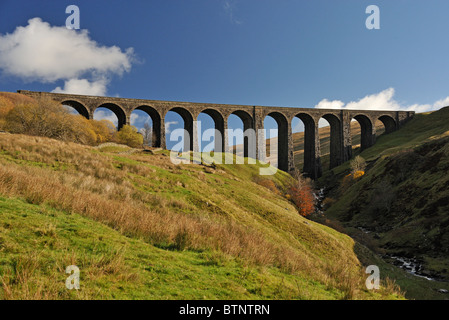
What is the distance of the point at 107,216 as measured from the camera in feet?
29.2

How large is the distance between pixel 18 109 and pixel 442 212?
59808mm

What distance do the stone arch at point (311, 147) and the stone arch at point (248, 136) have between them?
49.8ft

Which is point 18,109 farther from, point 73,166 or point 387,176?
point 387,176

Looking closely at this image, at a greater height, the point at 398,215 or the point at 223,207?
the point at 223,207

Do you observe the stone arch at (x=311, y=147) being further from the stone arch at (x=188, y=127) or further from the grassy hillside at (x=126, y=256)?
the grassy hillside at (x=126, y=256)

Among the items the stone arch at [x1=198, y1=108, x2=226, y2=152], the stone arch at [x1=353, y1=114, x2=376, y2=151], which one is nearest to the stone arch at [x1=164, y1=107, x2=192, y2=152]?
the stone arch at [x1=198, y1=108, x2=226, y2=152]

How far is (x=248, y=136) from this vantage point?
7231 cm

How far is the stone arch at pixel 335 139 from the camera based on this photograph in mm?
81219

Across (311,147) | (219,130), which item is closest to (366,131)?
(311,147)

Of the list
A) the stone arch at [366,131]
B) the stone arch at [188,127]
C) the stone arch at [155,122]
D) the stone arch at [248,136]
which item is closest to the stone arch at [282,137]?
the stone arch at [248,136]

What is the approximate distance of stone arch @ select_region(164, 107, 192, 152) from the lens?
66.0m

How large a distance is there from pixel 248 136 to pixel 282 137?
1086 cm

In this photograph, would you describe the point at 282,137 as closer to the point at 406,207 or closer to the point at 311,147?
the point at 311,147

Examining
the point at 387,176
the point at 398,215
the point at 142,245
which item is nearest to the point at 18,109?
the point at 142,245
